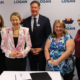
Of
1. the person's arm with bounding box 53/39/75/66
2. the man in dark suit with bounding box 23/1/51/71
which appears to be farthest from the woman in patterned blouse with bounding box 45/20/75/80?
the man in dark suit with bounding box 23/1/51/71

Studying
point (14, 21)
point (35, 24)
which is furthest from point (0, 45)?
point (35, 24)

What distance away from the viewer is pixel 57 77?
1.45 metres

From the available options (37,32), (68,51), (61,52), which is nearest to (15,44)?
(37,32)

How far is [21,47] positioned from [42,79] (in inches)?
31.3

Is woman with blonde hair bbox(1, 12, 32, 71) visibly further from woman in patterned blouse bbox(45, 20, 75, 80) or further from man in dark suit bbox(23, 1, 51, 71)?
woman in patterned blouse bbox(45, 20, 75, 80)

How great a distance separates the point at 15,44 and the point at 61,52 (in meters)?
0.77

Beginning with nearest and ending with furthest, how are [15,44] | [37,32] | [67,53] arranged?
[67,53] < [15,44] < [37,32]

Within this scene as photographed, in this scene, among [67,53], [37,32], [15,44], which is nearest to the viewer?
[67,53]

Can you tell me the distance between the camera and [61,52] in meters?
1.86

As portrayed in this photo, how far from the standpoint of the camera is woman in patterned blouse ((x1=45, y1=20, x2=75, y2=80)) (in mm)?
1821

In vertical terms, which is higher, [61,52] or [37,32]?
[37,32]

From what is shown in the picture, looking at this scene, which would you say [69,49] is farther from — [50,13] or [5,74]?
[50,13]

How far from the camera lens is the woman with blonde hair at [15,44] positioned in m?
1.94

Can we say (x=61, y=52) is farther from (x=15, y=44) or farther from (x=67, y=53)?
(x=15, y=44)
